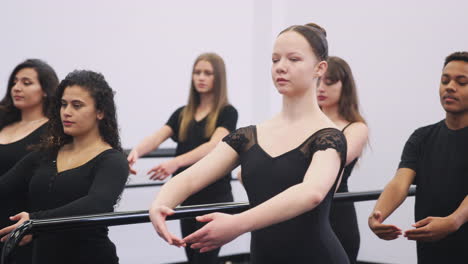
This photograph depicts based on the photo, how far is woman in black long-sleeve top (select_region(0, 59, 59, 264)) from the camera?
131 inches

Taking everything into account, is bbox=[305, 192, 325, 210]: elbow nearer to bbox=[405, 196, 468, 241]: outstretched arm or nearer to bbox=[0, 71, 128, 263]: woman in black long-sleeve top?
bbox=[405, 196, 468, 241]: outstretched arm

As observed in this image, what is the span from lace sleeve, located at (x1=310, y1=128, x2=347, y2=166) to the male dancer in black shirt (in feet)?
2.17

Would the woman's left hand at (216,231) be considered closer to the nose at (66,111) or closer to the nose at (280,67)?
the nose at (280,67)

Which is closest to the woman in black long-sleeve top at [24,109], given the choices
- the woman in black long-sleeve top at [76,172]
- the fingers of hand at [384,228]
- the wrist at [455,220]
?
the woman in black long-sleeve top at [76,172]

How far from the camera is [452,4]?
506 centimetres

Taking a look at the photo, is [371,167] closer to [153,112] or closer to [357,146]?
[153,112]

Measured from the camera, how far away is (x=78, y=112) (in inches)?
99.4

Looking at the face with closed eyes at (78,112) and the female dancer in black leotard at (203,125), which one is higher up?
the face with closed eyes at (78,112)

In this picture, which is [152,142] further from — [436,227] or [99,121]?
[436,227]

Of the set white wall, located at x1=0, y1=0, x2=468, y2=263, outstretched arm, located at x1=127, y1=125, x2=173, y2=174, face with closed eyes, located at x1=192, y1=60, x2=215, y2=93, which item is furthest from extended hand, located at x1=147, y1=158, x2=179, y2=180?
white wall, located at x1=0, y1=0, x2=468, y2=263

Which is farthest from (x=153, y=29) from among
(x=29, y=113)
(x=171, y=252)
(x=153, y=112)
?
(x=29, y=113)

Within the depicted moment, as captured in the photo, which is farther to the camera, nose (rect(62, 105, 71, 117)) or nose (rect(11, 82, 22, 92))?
nose (rect(11, 82, 22, 92))

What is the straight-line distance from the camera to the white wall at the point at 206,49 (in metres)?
5.00

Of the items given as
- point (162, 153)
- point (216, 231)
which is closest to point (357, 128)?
point (216, 231)
